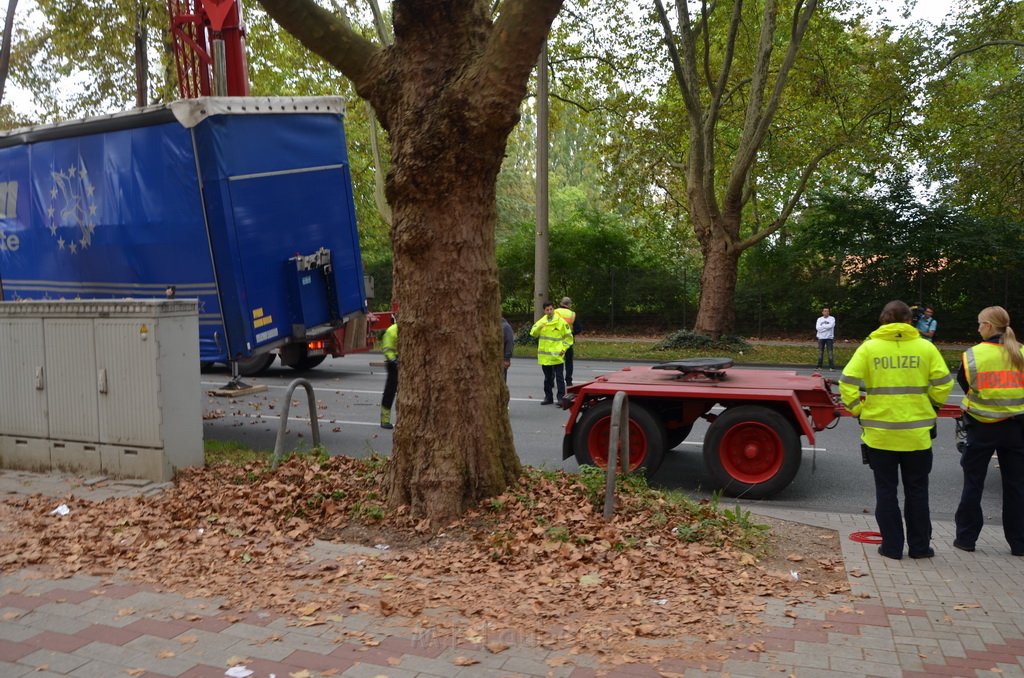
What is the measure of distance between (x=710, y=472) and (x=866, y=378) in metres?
2.28

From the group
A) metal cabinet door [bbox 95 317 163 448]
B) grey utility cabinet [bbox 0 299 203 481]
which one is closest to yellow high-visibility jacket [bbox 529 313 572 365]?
grey utility cabinet [bbox 0 299 203 481]

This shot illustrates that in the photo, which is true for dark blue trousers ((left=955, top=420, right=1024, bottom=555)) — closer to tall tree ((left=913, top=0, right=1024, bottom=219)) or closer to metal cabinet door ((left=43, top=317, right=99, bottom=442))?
metal cabinet door ((left=43, top=317, right=99, bottom=442))

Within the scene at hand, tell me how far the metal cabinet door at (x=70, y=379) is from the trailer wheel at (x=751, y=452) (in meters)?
5.54

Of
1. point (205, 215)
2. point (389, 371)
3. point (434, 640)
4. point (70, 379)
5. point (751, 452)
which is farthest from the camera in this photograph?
point (389, 371)

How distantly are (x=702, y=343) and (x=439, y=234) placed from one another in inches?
668

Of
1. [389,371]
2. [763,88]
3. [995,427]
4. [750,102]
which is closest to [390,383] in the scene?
[389,371]

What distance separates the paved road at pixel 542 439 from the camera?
303 inches

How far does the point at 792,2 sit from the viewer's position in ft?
70.8

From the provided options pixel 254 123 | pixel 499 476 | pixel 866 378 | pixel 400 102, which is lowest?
pixel 499 476

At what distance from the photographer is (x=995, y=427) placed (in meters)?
5.60

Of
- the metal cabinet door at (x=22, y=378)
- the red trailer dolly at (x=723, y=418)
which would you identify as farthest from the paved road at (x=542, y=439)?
the metal cabinet door at (x=22, y=378)

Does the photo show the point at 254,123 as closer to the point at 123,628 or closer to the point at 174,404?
the point at 174,404

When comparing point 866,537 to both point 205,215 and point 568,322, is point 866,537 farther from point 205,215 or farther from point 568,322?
point 568,322

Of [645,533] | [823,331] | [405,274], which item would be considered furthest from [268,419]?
[823,331]
